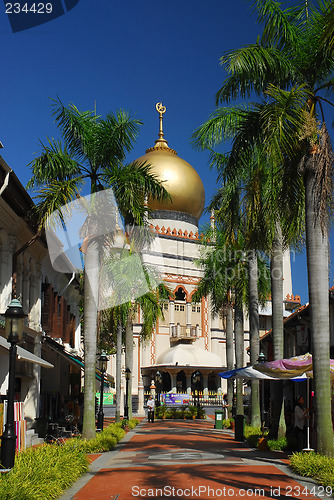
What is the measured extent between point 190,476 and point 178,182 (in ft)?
167

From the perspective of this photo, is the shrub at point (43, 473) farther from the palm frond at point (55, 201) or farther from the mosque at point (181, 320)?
the mosque at point (181, 320)

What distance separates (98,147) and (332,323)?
45.7 feet

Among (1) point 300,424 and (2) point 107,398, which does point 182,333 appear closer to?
(2) point 107,398

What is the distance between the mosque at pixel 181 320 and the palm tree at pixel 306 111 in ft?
118

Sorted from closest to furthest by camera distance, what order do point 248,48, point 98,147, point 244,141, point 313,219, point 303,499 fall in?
1. point 303,499
2. point 313,219
3. point 248,48
4. point 244,141
5. point 98,147

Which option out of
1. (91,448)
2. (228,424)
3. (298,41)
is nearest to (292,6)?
(298,41)

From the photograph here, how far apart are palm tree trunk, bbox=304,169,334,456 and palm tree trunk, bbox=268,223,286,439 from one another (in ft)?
18.0

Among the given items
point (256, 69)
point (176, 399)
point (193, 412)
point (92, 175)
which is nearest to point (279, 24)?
point (256, 69)

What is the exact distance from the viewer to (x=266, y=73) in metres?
15.9

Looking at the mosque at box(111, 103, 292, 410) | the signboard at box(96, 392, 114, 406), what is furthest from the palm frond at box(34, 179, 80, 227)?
the signboard at box(96, 392, 114, 406)

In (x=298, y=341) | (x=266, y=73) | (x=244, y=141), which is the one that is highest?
(x=266, y=73)

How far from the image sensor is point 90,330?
19.0 metres

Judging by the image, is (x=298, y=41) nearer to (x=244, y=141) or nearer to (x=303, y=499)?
(x=244, y=141)

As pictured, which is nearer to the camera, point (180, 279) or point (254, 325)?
point (254, 325)
